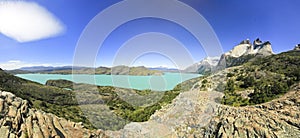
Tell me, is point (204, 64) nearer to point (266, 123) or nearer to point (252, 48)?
point (266, 123)

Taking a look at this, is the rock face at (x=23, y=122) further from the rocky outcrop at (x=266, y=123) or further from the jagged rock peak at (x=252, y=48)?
the jagged rock peak at (x=252, y=48)

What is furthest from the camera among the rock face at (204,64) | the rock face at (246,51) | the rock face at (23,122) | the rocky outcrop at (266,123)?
the rock face at (246,51)

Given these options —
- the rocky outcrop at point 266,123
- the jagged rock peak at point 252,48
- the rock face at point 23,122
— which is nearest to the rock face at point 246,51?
the jagged rock peak at point 252,48

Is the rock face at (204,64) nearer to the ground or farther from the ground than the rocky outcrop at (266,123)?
farther from the ground

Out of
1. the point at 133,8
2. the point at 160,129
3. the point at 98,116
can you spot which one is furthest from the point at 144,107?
the point at 133,8

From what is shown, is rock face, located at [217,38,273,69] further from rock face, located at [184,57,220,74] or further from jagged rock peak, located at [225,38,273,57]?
rock face, located at [184,57,220,74]

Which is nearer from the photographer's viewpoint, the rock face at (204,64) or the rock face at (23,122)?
the rock face at (23,122)

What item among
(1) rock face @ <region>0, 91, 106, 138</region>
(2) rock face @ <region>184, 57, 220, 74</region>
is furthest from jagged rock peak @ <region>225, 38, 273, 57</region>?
(1) rock face @ <region>0, 91, 106, 138</region>
